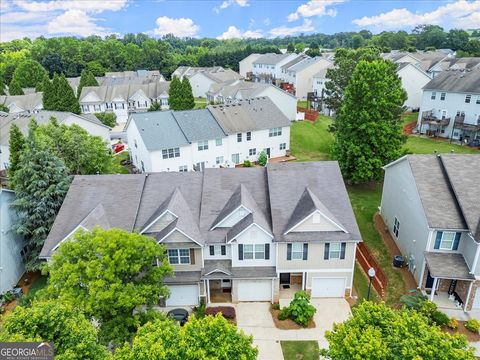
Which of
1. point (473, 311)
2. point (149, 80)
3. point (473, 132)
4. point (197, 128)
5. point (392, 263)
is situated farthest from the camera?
point (149, 80)

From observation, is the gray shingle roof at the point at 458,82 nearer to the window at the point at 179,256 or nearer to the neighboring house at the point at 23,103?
the window at the point at 179,256

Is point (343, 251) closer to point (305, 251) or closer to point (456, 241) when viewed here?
point (305, 251)

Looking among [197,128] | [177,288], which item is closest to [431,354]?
[177,288]

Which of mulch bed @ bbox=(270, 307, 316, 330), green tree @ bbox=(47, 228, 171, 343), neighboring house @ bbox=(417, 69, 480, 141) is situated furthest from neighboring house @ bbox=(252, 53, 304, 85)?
green tree @ bbox=(47, 228, 171, 343)

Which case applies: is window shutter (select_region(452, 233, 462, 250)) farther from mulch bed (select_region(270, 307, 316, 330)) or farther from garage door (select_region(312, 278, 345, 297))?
mulch bed (select_region(270, 307, 316, 330))

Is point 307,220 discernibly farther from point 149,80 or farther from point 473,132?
point 149,80

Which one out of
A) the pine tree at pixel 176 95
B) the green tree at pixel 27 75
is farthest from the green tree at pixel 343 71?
the green tree at pixel 27 75

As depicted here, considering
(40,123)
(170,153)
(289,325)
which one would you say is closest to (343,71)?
(170,153)
